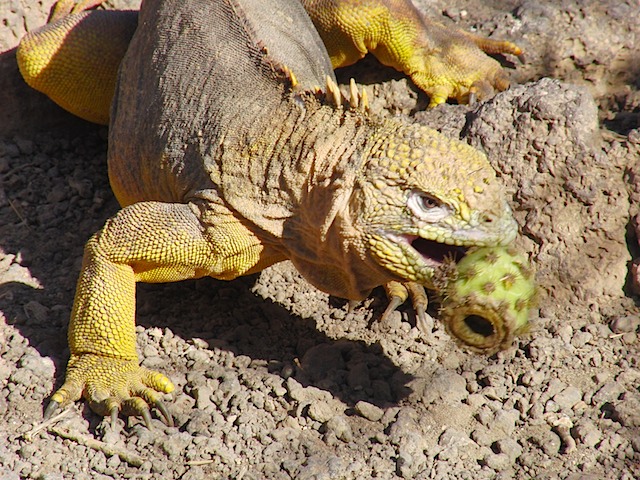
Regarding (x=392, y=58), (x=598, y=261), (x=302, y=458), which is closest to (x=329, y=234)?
(x=302, y=458)

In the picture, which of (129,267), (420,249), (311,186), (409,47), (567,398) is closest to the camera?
(420,249)

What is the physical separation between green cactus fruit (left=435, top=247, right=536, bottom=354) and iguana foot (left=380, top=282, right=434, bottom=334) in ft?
4.08

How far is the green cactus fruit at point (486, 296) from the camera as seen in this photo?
4.55m

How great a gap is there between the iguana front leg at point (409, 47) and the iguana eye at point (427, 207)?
2.99 metres

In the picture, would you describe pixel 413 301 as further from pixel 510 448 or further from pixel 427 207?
pixel 427 207

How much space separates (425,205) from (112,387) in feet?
7.34

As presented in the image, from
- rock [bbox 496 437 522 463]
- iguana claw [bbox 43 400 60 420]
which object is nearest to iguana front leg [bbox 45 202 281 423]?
iguana claw [bbox 43 400 60 420]

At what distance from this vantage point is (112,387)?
5148 mm

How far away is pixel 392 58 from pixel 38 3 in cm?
334

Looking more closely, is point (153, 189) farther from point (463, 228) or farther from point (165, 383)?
point (463, 228)

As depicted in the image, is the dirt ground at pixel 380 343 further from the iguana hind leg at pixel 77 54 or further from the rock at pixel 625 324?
the iguana hind leg at pixel 77 54

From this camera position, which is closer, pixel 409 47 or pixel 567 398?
pixel 567 398

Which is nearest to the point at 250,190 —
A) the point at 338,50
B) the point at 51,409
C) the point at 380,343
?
the point at 380,343

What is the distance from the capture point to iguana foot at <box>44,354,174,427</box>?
5043 millimetres
